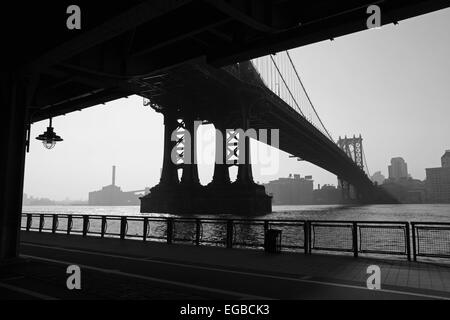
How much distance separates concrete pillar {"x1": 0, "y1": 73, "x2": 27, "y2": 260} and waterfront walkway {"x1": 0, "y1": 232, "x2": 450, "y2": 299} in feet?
2.53

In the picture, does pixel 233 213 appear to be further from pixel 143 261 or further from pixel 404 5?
pixel 404 5

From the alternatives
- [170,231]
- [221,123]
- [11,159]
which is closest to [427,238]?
[170,231]

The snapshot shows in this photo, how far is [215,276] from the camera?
9.06 meters

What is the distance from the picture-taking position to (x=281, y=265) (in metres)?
10.6

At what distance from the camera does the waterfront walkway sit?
7301mm

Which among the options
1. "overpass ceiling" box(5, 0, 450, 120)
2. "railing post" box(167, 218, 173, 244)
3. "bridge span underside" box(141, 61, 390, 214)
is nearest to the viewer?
"overpass ceiling" box(5, 0, 450, 120)

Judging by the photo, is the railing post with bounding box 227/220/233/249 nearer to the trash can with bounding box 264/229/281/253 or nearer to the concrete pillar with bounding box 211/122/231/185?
the trash can with bounding box 264/229/281/253

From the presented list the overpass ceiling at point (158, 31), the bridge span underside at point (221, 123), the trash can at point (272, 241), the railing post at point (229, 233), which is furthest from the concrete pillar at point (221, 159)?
the overpass ceiling at point (158, 31)

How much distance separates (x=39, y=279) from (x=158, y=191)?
65962 mm

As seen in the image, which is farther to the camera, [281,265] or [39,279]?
[281,265]

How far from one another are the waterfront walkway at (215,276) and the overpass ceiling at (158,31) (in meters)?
4.81

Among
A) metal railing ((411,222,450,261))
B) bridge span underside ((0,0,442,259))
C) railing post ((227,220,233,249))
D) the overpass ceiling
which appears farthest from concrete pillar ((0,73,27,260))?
metal railing ((411,222,450,261))

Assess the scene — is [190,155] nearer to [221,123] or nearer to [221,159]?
[221,159]
